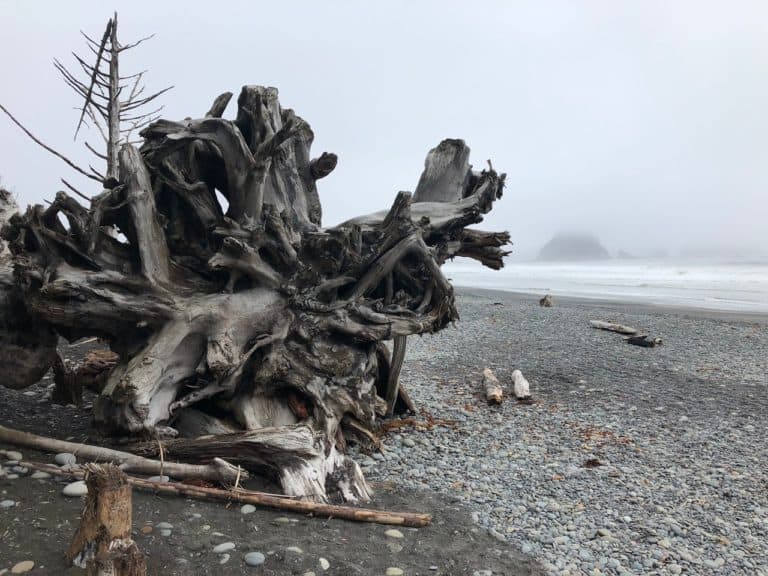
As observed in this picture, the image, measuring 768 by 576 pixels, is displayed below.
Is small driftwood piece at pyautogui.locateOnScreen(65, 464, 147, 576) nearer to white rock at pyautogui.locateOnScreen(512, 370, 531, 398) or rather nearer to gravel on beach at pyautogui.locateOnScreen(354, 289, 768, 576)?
gravel on beach at pyautogui.locateOnScreen(354, 289, 768, 576)

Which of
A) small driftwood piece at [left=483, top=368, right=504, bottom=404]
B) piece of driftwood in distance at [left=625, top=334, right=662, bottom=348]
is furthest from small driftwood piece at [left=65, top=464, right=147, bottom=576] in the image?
piece of driftwood in distance at [left=625, top=334, right=662, bottom=348]

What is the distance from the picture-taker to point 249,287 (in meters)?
5.93

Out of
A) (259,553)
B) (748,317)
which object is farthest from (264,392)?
(748,317)

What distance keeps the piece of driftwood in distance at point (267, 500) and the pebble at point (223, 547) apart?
2.28 feet

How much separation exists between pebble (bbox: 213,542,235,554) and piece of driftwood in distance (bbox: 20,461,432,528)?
695mm

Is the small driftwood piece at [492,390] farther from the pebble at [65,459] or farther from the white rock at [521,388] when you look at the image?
the pebble at [65,459]

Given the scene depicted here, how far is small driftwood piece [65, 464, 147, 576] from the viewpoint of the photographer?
2787 mm

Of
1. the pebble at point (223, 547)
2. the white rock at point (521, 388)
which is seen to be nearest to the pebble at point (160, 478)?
the pebble at point (223, 547)

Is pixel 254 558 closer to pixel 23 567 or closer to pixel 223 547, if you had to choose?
pixel 223 547

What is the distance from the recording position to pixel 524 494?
4.97 metres

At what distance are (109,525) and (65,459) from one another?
2.00 meters

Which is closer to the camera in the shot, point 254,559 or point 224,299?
point 254,559

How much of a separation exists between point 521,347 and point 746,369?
4729 mm

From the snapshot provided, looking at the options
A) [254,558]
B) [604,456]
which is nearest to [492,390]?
[604,456]
